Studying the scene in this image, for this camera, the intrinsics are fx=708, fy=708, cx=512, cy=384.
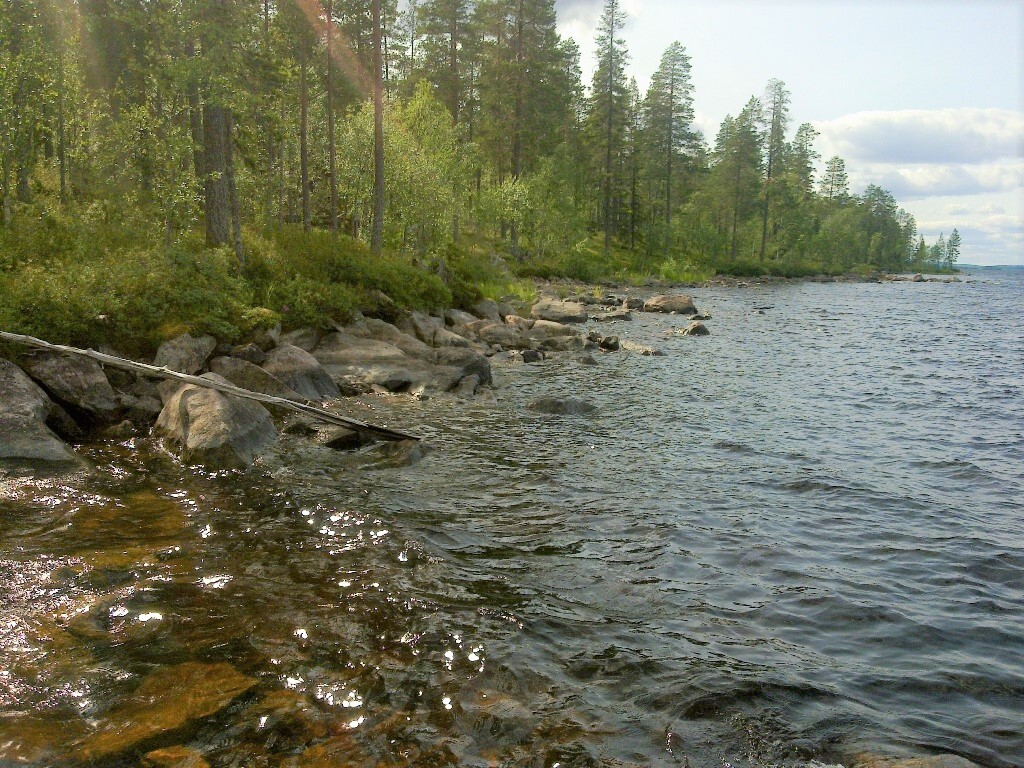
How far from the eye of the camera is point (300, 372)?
14492 mm

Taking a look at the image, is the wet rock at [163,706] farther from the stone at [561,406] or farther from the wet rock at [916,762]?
the stone at [561,406]

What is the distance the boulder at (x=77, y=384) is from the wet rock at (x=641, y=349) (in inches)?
675

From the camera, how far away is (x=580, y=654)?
5762mm

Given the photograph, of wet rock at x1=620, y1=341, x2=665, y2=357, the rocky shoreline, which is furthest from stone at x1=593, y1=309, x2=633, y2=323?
the rocky shoreline

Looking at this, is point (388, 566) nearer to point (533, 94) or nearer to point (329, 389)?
point (329, 389)

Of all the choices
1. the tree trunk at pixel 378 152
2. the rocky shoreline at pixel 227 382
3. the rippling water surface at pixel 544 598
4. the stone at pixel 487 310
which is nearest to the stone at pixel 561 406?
the rocky shoreline at pixel 227 382

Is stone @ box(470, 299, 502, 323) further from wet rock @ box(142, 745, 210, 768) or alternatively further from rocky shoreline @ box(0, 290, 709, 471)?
wet rock @ box(142, 745, 210, 768)

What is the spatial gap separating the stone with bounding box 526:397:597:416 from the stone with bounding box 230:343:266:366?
5.71 meters

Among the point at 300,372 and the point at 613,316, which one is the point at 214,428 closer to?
the point at 300,372

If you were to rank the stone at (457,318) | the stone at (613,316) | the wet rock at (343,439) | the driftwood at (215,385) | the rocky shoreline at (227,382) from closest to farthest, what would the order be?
the rocky shoreline at (227,382) → the driftwood at (215,385) → the wet rock at (343,439) → the stone at (457,318) → the stone at (613,316)

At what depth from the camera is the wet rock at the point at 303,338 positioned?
1703cm

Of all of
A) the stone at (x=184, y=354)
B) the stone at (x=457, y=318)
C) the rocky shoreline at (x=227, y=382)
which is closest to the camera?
the rocky shoreline at (x=227, y=382)

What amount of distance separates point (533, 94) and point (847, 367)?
39.6 metres

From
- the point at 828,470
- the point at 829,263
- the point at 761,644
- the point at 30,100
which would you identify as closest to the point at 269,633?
the point at 761,644
